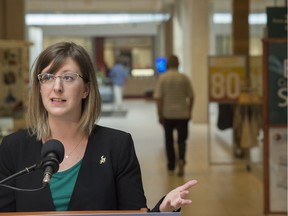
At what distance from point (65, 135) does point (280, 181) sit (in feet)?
15.3

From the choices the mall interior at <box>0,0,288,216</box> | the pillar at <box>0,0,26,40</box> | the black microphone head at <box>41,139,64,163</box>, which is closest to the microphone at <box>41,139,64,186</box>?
the black microphone head at <box>41,139,64,163</box>

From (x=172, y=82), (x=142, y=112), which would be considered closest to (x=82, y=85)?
(x=172, y=82)

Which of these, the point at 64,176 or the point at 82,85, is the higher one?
the point at 82,85

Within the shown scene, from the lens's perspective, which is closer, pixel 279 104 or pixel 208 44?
pixel 279 104

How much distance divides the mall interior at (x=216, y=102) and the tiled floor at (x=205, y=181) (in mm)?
13

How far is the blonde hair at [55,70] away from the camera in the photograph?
2426 mm

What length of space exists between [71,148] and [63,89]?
0.26 m

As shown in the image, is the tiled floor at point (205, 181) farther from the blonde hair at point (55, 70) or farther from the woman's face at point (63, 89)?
the woman's face at point (63, 89)

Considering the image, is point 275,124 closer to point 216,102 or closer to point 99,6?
point 216,102

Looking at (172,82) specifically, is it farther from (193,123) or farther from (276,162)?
(193,123)

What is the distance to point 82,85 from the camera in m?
2.44

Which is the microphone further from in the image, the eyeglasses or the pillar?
the pillar

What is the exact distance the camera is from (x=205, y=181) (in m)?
9.21

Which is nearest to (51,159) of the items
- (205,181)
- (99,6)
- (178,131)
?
(205,181)
